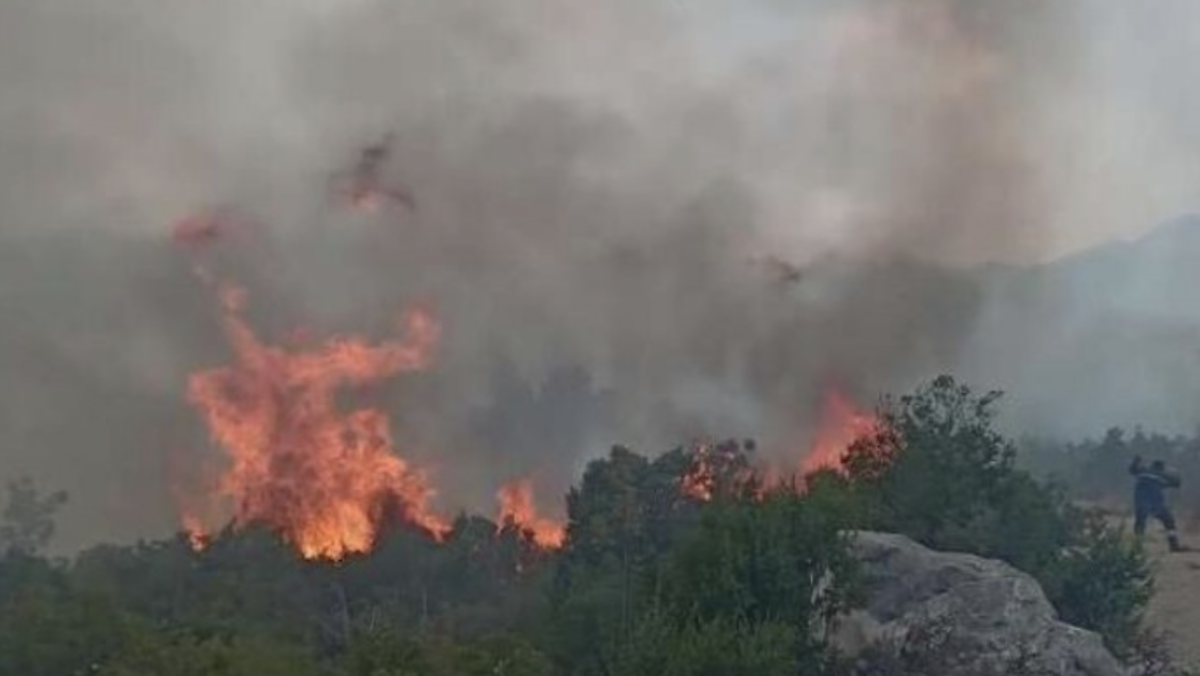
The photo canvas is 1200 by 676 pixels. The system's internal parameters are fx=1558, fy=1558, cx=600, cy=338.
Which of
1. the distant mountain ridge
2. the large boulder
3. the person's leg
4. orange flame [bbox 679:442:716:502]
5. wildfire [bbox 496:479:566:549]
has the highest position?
the distant mountain ridge

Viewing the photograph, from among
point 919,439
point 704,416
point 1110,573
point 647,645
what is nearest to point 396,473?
point 704,416

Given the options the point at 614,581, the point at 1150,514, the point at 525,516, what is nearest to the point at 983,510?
the point at 614,581

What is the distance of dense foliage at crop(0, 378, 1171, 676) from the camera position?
20469mm

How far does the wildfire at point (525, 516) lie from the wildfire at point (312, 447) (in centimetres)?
253

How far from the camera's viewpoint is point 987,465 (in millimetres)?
31109

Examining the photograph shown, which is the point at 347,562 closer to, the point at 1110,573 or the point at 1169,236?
the point at 1110,573

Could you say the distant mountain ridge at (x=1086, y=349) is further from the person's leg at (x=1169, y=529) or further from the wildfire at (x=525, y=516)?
the person's leg at (x=1169, y=529)

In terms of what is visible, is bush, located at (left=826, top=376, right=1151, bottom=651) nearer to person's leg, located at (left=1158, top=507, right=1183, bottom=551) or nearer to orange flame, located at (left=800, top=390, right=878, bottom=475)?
person's leg, located at (left=1158, top=507, right=1183, bottom=551)

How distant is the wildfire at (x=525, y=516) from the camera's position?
4712 cm

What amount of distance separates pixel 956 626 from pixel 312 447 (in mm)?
32734

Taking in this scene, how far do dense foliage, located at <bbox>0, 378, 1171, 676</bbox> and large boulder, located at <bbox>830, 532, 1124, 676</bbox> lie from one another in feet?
2.69

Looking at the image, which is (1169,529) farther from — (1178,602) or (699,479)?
(699,479)

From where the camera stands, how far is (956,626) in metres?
23.5

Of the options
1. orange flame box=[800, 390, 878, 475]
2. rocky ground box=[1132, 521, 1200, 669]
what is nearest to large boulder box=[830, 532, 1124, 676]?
rocky ground box=[1132, 521, 1200, 669]
